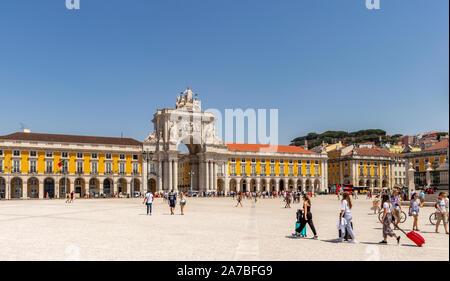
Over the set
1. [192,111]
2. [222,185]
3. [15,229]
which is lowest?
[222,185]

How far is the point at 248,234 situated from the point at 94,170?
224ft

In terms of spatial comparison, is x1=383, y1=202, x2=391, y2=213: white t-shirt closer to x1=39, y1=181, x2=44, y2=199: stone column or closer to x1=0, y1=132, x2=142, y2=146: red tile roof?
x1=39, y1=181, x2=44, y2=199: stone column

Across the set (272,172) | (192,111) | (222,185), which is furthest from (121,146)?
(272,172)

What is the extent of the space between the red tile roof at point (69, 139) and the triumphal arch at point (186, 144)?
14.9 feet

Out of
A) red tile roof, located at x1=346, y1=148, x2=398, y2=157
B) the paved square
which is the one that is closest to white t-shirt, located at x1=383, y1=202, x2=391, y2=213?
the paved square

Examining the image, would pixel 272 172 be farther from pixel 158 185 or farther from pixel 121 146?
pixel 121 146

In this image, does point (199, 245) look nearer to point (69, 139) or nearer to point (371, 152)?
point (69, 139)

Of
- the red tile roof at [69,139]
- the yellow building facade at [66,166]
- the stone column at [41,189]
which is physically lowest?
the stone column at [41,189]

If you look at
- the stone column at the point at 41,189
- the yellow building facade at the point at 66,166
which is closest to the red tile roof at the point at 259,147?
the yellow building facade at the point at 66,166

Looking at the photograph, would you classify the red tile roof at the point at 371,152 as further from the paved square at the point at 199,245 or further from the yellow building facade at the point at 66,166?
the paved square at the point at 199,245

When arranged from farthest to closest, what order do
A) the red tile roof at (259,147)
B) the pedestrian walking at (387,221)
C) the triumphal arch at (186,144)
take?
the red tile roof at (259,147) → the triumphal arch at (186,144) → the pedestrian walking at (387,221)

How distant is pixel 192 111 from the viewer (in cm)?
9094

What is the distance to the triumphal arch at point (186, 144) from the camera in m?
84.9

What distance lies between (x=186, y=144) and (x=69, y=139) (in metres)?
23.6
